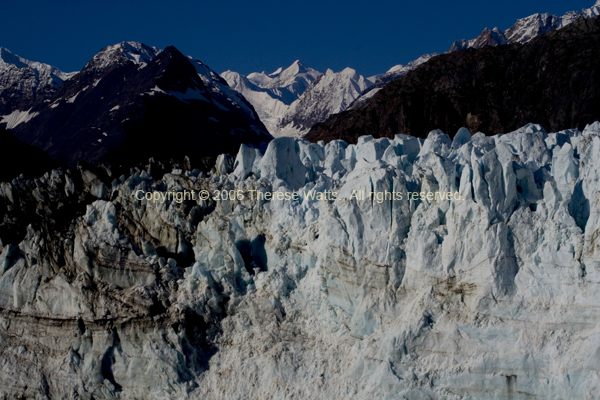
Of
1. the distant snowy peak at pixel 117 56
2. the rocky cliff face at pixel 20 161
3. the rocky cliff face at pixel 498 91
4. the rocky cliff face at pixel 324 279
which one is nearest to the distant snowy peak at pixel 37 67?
the distant snowy peak at pixel 117 56

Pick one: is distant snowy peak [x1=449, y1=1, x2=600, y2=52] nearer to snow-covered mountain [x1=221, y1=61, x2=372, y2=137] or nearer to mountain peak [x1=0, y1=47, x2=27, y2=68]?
snow-covered mountain [x1=221, y1=61, x2=372, y2=137]

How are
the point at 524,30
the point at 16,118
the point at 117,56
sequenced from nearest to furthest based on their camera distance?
the point at 117,56 < the point at 16,118 < the point at 524,30

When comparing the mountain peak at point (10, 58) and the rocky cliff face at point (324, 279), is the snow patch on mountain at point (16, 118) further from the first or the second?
the rocky cliff face at point (324, 279)

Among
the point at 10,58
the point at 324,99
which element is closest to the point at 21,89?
the point at 10,58

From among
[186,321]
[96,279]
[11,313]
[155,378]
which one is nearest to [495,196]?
[186,321]

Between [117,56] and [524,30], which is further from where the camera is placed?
[524,30]

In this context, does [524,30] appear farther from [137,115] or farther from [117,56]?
[137,115]
